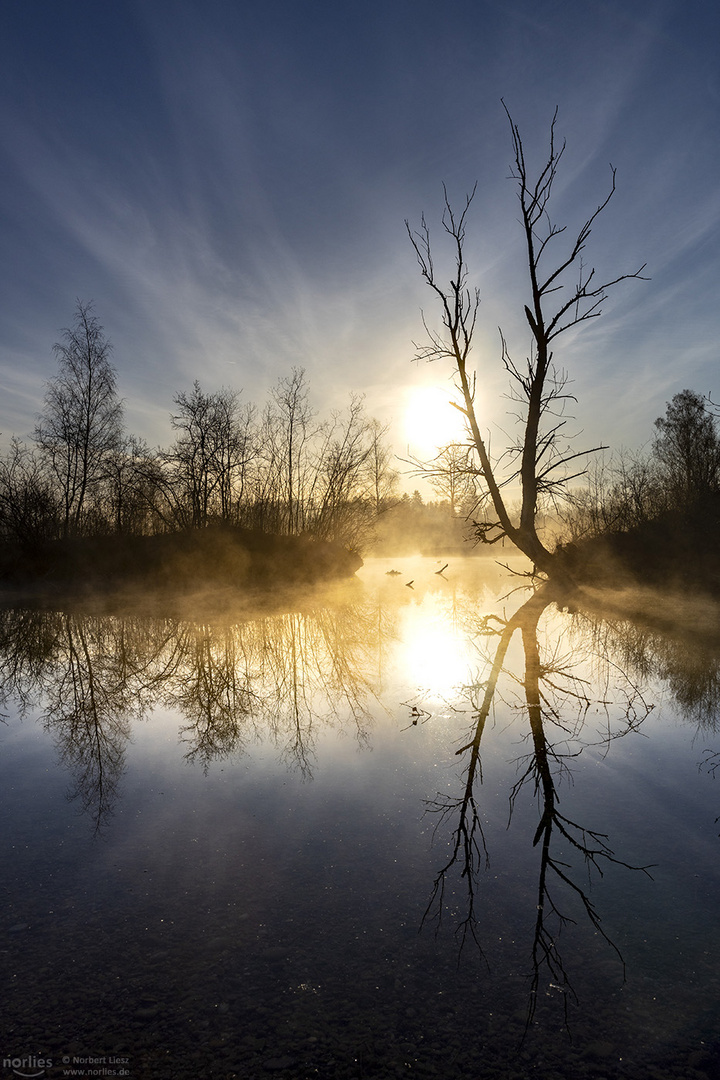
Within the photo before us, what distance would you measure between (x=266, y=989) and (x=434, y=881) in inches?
33.6

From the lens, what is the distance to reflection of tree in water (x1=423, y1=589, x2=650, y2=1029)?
2.07 metres

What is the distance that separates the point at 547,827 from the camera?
113 inches

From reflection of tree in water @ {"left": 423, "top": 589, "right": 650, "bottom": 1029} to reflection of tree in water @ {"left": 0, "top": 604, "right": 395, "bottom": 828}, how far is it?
1.07 m

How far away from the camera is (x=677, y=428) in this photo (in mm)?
32656

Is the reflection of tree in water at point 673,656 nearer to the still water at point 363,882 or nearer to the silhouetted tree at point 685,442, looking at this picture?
the still water at point 363,882

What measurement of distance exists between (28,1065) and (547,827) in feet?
7.36

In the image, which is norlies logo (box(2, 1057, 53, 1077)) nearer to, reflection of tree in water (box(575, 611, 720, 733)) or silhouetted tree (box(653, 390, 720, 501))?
reflection of tree in water (box(575, 611, 720, 733))

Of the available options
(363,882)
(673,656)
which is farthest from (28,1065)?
(673,656)

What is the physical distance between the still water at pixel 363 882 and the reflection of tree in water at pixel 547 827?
0.01 m

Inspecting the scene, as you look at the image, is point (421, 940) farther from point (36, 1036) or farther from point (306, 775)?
point (306, 775)

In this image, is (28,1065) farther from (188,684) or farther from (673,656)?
(673,656)

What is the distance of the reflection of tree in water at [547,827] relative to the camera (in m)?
2.07

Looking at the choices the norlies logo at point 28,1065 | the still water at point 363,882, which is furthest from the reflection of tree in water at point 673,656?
the norlies logo at point 28,1065

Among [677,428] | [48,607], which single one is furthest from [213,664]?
[677,428]
